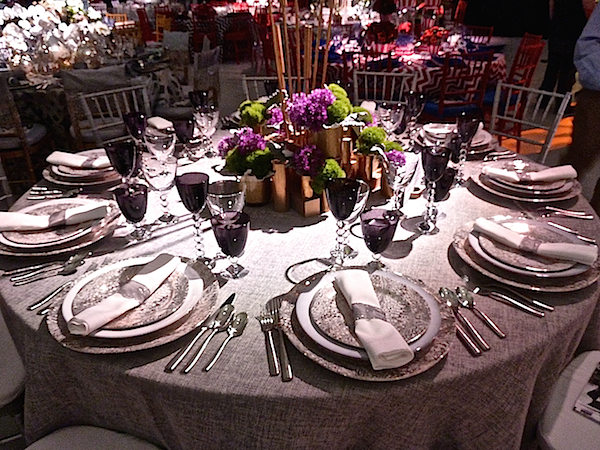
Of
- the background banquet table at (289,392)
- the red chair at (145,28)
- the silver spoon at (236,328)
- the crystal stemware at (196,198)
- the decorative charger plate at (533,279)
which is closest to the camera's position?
the background banquet table at (289,392)

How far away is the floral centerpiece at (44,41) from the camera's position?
362cm

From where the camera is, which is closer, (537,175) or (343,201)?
A: (343,201)

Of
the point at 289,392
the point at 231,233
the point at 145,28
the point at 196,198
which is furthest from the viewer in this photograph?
the point at 145,28

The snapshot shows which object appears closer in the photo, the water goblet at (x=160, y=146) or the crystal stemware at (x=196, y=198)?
the crystal stemware at (x=196, y=198)

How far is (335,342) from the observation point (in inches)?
34.3

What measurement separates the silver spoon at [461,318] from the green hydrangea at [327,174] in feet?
1.46

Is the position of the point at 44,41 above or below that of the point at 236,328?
above

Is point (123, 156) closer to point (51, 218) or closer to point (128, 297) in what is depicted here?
point (51, 218)

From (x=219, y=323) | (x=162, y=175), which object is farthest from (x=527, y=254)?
(x=162, y=175)

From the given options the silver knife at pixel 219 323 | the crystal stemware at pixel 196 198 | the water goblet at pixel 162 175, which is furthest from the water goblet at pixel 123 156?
Answer: the silver knife at pixel 219 323

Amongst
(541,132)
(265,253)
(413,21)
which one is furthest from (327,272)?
(413,21)

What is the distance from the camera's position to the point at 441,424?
0.88m

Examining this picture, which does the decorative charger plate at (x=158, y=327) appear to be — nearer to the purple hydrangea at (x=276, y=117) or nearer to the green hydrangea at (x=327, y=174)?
the green hydrangea at (x=327, y=174)

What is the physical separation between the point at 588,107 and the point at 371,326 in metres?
2.23
